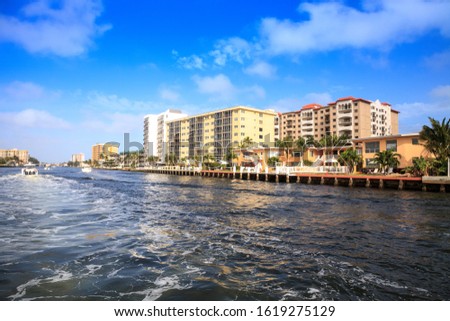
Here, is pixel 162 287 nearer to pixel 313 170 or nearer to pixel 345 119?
pixel 313 170

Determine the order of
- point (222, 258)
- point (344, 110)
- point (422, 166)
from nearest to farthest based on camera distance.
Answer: point (222, 258) < point (422, 166) < point (344, 110)

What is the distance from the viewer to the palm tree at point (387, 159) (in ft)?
178

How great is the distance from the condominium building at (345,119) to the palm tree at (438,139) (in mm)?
66955

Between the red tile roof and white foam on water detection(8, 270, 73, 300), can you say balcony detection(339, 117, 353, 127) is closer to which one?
the red tile roof

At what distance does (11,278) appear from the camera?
8453 millimetres

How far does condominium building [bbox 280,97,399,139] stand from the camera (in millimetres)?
115625

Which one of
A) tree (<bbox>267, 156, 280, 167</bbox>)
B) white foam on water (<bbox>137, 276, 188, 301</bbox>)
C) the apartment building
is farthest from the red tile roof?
white foam on water (<bbox>137, 276, 188, 301</bbox>)

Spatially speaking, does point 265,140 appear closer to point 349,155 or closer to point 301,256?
point 349,155

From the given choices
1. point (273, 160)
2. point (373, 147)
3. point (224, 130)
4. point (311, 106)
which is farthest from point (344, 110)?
point (373, 147)

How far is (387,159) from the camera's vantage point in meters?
54.5

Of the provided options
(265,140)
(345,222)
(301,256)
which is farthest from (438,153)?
(265,140)

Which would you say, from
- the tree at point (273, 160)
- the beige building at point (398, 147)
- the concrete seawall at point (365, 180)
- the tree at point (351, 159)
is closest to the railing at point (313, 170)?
the tree at point (351, 159)

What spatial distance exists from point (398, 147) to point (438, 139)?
9.19m

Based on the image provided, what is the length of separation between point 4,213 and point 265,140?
114774mm
